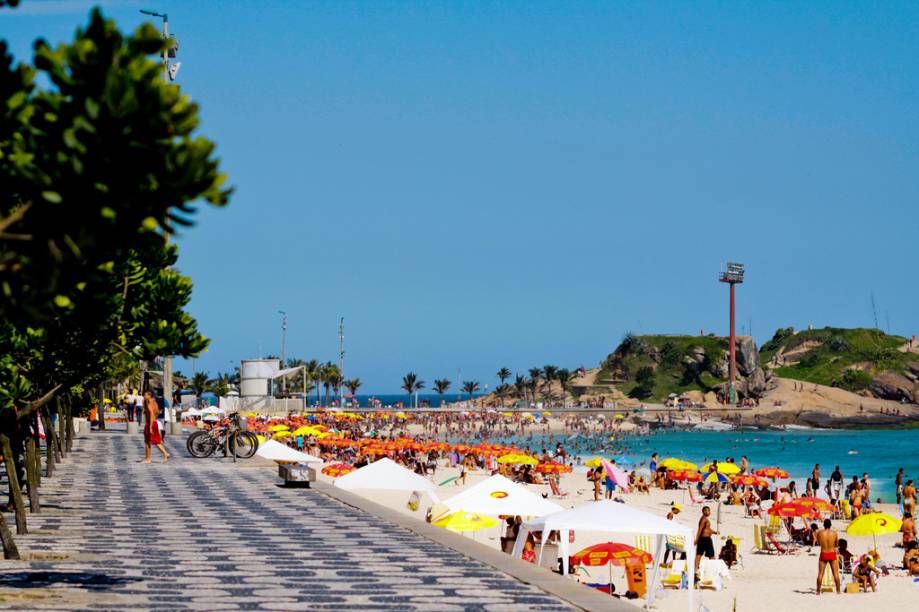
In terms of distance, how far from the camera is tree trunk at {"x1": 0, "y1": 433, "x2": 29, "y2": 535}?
1497cm

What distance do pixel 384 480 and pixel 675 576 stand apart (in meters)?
6.65

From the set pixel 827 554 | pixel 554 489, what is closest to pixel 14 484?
pixel 827 554

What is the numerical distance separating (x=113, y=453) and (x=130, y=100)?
32794 millimetres

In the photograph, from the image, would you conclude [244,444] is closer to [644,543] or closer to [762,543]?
[644,543]

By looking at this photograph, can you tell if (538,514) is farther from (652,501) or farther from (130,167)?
(652,501)

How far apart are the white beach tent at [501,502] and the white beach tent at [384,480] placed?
3599mm

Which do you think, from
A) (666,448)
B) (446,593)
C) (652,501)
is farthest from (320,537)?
(666,448)

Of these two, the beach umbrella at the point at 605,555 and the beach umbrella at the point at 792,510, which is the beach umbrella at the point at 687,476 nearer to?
the beach umbrella at the point at 792,510

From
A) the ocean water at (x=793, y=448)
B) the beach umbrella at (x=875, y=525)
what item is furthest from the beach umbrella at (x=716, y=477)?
the ocean water at (x=793, y=448)

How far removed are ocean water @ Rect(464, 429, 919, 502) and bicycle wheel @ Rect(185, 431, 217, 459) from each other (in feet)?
96.7

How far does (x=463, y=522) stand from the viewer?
798 inches

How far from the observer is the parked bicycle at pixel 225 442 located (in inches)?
1380

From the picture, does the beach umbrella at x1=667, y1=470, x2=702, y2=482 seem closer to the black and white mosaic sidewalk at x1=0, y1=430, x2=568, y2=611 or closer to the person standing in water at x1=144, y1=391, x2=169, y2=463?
the person standing in water at x1=144, y1=391, x2=169, y2=463

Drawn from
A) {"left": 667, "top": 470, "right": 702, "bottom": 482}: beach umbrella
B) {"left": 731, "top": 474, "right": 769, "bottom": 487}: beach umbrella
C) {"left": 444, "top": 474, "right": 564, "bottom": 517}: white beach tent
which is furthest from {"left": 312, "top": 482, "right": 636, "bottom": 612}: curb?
{"left": 667, "top": 470, "right": 702, "bottom": 482}: beach umbrella
